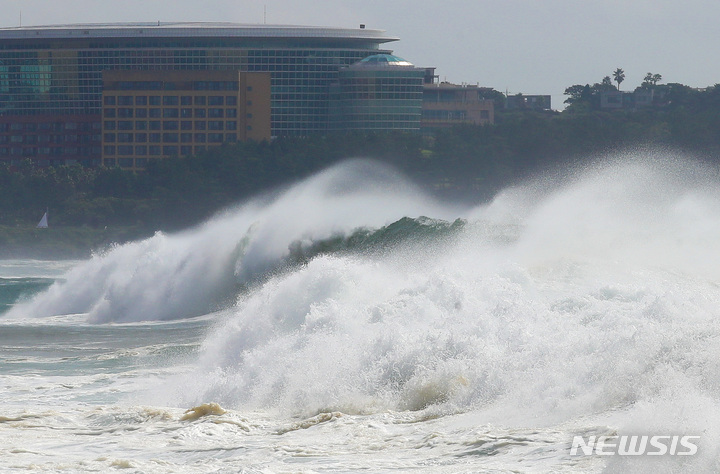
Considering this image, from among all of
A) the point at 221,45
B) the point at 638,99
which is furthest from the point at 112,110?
the point at 638,99

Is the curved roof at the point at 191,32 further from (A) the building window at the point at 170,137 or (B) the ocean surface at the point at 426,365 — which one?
(B) the ocean surface at the point at 426,365

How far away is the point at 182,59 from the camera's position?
141000 millimetres

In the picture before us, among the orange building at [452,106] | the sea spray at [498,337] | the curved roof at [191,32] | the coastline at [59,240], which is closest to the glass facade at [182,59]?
the curved roof at [191,32]

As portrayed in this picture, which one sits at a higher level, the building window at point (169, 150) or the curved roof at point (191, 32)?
the curved roof at point (191, 32)

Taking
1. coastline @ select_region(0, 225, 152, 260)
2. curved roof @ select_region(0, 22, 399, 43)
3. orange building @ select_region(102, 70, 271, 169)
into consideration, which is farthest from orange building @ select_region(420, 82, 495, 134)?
coastline @ select_region(0, 225, 152, 260)

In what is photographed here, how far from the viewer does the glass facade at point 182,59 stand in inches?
5546

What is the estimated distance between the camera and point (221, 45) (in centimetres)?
14088

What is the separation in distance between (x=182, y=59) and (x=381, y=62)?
77.1 ft

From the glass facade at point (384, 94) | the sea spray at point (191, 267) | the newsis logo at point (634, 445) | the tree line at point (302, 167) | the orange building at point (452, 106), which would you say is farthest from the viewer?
the orange building at point (452, 106)

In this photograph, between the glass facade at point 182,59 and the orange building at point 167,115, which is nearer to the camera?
the orange building at point 167,115

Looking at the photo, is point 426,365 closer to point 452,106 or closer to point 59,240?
point 59,240

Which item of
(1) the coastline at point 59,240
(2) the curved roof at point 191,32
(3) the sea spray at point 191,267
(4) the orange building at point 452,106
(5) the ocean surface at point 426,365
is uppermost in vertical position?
(2) the curved roof at point 191,32

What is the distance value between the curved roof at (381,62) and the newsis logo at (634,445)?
404 ft

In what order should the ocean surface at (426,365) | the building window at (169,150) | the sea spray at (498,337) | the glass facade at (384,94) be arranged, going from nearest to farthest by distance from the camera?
the ocean surface at (426,365) < the sea spray at (498,337) < the building window at (169,150) < the glass facade at (384,94)
